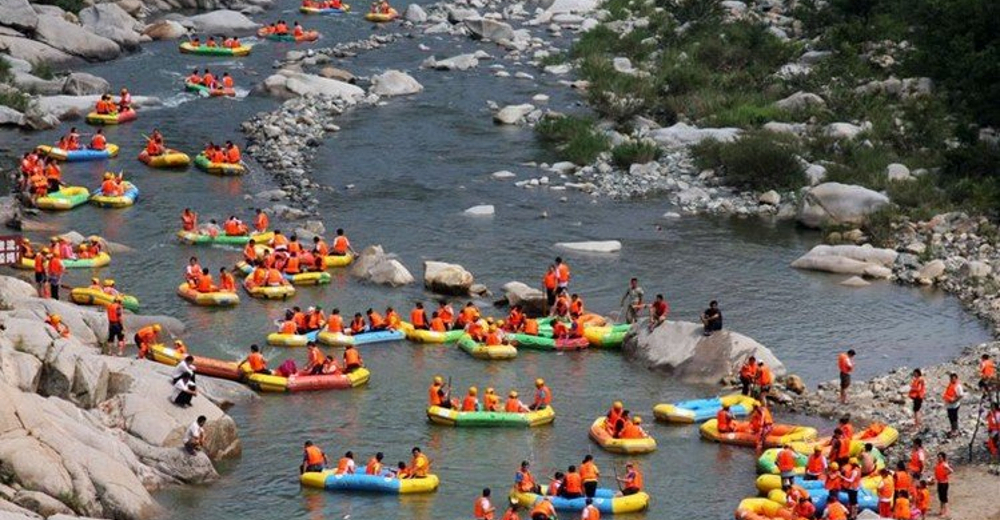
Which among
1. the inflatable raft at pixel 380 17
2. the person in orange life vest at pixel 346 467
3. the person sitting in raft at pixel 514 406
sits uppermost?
the inflatable raft at pixel 380 17

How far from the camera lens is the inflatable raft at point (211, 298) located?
46156 mm

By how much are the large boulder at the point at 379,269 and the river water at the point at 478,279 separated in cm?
54

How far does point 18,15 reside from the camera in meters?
72.3

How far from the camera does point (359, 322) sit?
44656 mm

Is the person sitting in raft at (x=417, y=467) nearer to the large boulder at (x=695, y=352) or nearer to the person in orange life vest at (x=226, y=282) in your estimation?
the large boulder at (x=695, y=352)

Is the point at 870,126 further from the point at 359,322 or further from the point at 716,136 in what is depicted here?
the point at 359,322

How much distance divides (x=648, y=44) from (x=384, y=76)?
12.4 metres

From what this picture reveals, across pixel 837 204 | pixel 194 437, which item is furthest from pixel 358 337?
pixel 837 204

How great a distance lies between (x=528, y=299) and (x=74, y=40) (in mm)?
35204

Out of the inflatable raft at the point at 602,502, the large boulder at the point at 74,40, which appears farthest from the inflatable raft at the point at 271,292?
the large boulder at the point at 74,40

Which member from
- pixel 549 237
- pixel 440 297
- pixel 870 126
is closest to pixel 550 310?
pixel 440 297

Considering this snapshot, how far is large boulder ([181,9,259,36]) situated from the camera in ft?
274

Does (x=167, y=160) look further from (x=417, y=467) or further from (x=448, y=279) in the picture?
(x=417, y=467)

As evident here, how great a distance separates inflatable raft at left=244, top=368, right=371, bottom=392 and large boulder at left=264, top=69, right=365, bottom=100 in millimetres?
30675
